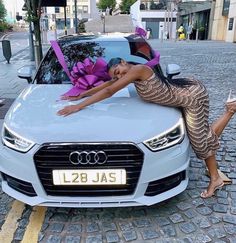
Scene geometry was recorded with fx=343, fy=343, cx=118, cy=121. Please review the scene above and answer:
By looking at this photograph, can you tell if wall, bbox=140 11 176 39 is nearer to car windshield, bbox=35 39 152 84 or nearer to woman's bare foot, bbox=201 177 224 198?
car windshield, bbox=35 39 152 84

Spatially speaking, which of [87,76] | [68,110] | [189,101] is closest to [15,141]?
[68,110]

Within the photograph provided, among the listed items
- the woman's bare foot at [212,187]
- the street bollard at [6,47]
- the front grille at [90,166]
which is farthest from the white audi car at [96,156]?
the street bollard at [6,47]

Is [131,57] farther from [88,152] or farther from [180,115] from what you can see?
[88,152]

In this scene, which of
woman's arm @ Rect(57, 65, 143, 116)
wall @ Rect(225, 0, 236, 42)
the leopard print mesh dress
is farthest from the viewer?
wall @ Rect(225, 0, 236, 42)

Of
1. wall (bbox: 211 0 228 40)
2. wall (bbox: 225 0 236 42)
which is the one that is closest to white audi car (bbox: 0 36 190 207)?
wall (bbox: 225 0 236 42)

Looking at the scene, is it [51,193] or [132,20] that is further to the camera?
[132,20]

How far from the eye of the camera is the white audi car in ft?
8.65

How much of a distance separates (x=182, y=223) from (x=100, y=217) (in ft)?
2.35

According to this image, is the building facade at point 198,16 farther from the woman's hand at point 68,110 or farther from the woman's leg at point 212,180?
the woman's hand at point 68,110

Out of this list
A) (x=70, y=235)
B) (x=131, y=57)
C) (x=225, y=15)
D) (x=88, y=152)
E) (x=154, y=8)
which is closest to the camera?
(x=88, y=152)

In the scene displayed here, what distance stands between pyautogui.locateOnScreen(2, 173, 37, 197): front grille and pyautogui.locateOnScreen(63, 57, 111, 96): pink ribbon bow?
1.02m

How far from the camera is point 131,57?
4238 mm

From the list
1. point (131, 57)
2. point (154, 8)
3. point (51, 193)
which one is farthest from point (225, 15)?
point (51, 193)

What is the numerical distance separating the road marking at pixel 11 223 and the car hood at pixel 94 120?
32.3 inches
